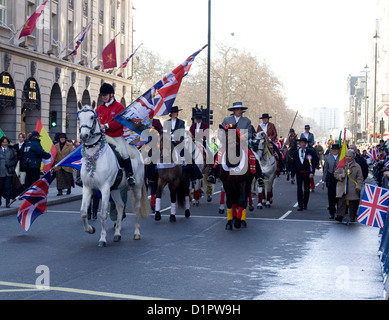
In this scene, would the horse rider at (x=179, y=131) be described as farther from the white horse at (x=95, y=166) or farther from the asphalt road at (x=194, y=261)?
the white horse at (x=95, y=166)

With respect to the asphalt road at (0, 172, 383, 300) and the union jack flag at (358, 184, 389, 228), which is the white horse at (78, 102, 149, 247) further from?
the union jack flag at (358, 184, 389, 228)

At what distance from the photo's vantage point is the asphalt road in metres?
8.04

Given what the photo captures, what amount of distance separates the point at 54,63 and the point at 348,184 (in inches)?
1096

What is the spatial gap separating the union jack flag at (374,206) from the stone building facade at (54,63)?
25.4m

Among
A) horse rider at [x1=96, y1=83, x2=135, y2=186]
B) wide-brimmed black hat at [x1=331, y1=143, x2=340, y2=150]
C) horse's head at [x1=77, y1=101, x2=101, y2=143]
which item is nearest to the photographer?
horse's head at [x1=77, y1=101, x2=101, y2=143]

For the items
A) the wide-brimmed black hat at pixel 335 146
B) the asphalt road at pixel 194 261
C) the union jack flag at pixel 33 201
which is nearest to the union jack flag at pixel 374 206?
the asphalt road at pixel 194 261

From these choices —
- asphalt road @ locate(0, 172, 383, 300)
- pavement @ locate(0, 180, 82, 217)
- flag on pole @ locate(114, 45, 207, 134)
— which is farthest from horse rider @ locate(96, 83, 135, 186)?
pavement @ locate(0, 180, 82, 217)

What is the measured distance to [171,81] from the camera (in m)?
14.0

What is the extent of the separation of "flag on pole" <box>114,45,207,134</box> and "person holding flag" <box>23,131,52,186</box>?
20.6 ft

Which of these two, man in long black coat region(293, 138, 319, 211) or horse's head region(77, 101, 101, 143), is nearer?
horse's head region(77, 101, 101, 143)
